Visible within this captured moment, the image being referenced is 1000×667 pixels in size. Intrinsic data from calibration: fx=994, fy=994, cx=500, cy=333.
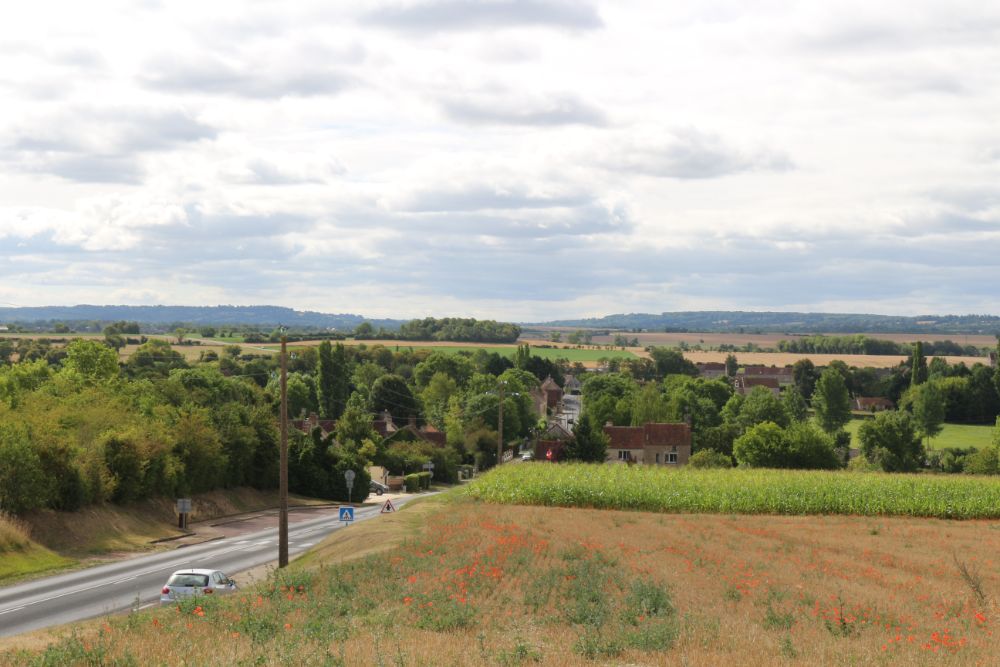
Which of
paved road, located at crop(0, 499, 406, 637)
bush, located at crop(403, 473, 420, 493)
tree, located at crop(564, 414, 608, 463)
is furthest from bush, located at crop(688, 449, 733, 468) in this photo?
paved road, located at crop(0, 499, 406, 637)

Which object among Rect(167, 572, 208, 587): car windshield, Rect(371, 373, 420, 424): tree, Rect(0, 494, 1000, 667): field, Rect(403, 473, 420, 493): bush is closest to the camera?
Rect(0, 494, 1000, 667): field

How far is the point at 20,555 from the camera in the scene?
44.1 meters

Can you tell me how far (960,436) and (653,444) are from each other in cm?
6028

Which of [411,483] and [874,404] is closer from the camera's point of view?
[411,483]

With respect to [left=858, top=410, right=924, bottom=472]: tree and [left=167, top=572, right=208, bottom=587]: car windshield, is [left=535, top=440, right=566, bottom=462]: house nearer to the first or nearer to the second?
[left=858, top=410, right=924, bottom=472]: tree

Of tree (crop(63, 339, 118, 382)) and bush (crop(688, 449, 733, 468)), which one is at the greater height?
tree (crop(63, 339, 118, 382))

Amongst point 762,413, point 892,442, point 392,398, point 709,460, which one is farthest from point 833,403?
point 392,398

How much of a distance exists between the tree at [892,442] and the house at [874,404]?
232 feet

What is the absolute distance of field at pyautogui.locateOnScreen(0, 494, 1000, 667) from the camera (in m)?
16.7

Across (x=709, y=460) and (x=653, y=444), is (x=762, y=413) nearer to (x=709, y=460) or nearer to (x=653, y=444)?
(x=653, y=444)

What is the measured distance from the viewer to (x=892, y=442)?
11869 centimetres

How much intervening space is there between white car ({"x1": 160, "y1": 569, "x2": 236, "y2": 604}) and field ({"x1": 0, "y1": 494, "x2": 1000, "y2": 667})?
3122mm

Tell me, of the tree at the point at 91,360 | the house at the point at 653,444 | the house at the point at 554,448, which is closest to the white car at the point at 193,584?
the house at the point at 554,448

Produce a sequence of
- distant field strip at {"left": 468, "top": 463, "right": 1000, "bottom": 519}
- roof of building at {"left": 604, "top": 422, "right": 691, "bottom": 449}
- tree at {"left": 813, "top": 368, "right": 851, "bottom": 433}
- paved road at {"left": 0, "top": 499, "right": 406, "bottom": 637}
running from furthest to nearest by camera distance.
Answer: tree at {"left": 813, "top": 368, "right": 851, "bottom": 433}, roof of building at {"left": 604, "top": 422, "right": 691, "bottom": 449}, distant field strip at {"left": 468, "top": 463, "right": 1000, "bottom": 519}, paved road at {"left": 0, "top": 499, "right": 406, "bottom": 637}
